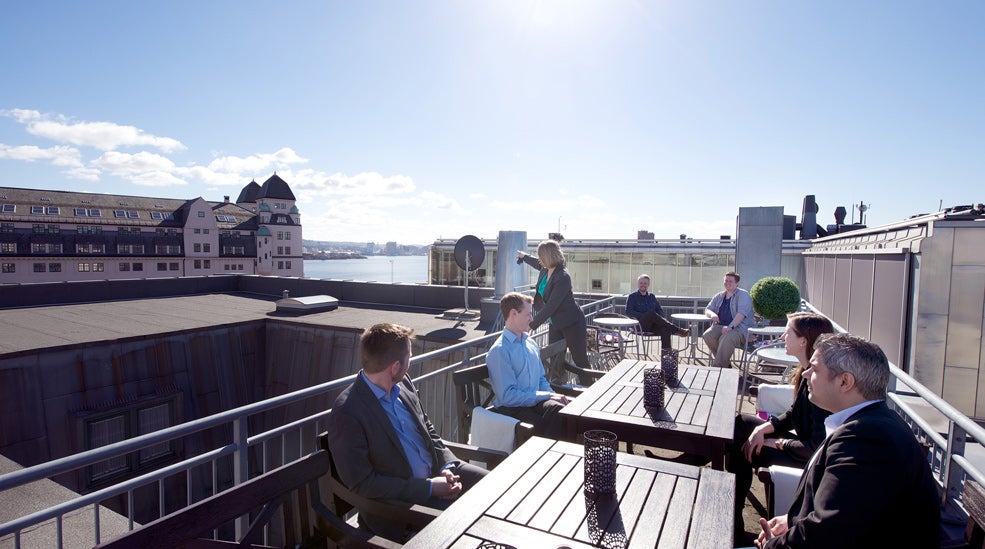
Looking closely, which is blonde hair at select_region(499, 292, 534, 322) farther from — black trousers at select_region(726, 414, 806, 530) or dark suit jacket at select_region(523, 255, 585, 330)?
black trousers at select_region(726, 414, 806, 530)

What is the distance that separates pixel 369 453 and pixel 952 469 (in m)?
2.99

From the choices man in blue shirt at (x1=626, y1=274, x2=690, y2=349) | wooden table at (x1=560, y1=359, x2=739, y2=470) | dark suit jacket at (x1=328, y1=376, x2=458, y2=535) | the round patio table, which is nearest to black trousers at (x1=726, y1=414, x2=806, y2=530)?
wooden table at (x1=560, y1=359, x2=739, y2=470)

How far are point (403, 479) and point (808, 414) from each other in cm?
234

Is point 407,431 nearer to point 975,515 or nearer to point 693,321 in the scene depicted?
point 975,515

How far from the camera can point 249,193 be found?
84188mm

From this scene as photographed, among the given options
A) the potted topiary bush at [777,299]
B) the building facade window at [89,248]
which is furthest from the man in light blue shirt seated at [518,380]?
the building facade window at [89,248]

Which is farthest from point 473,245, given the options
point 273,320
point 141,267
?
point 141,267

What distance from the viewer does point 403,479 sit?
2.56m

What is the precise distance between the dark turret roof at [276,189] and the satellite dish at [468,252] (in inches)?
2529

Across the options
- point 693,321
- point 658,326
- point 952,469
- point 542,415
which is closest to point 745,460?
point 952,469

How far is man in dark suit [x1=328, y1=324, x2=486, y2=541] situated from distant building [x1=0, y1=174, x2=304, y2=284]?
5713cm

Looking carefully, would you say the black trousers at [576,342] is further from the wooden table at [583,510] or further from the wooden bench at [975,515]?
the wooden bench at [975,515]

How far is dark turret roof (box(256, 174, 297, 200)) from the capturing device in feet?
228

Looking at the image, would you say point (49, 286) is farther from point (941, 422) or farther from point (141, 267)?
point (141, 267)
